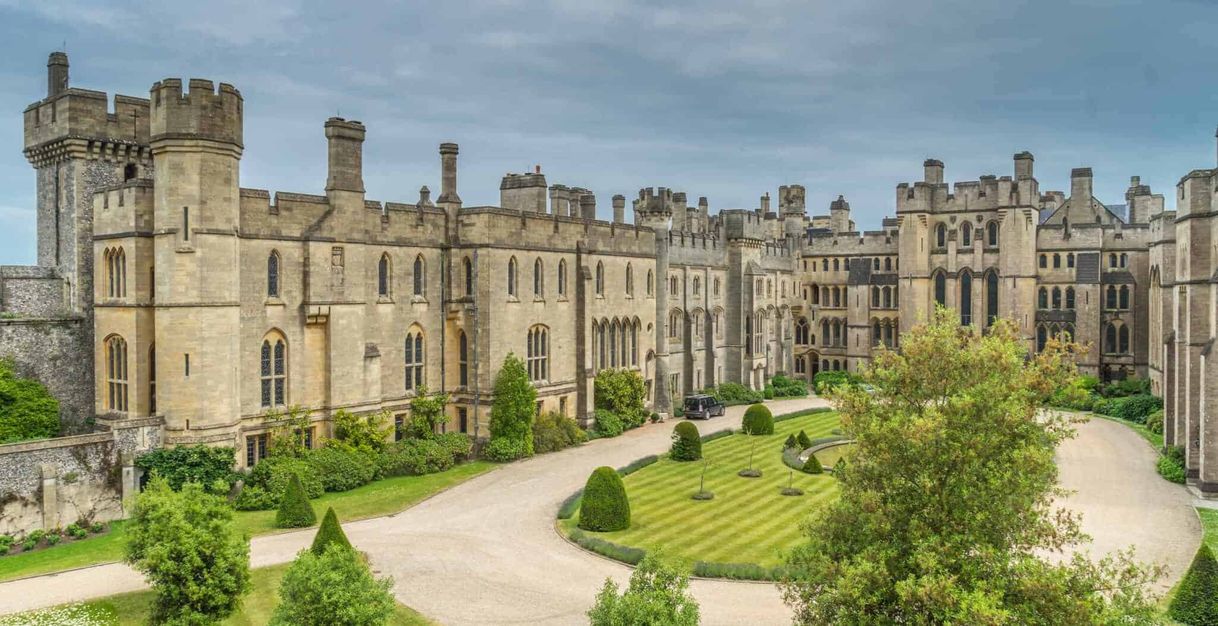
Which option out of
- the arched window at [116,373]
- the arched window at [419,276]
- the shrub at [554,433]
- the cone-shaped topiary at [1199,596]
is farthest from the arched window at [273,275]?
the cone-shaped topiary at [1199,596]

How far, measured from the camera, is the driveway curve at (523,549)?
21.6m

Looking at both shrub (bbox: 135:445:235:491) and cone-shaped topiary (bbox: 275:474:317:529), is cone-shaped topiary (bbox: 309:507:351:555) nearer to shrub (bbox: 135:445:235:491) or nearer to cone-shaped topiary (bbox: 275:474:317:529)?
cone-shaped topiary (bbox: 275:474:317:529)

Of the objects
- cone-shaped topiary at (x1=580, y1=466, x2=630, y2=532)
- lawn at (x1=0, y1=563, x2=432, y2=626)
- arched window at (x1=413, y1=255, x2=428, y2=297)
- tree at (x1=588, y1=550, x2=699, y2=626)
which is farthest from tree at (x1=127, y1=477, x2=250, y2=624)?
arched window at (x1=413, y1=255, x2=428, y2=297)

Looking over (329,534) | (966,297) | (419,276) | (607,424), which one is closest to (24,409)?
(419,276)

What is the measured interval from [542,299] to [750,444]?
1183cm

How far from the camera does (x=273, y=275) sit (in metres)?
32.9

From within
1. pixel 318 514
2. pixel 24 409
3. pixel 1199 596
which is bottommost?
pixel 318 514

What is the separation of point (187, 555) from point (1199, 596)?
70.1ft

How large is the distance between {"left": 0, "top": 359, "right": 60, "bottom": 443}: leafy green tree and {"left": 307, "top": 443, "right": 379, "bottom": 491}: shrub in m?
9.28

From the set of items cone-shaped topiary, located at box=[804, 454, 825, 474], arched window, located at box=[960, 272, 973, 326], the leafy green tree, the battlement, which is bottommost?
cone-shaped topiary, located at box=[804, 454, 825, 474]

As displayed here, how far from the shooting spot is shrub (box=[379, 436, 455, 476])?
34531mm

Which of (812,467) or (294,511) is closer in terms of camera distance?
(294,511)

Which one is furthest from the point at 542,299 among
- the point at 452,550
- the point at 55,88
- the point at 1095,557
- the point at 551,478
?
the point at 1095,557

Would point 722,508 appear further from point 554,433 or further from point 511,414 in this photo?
point 554,433
